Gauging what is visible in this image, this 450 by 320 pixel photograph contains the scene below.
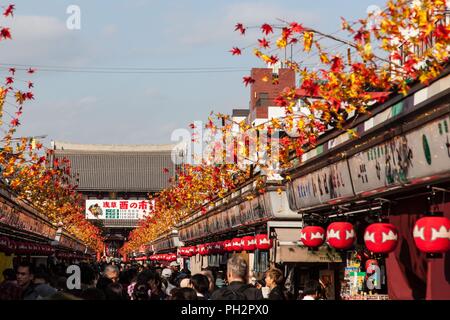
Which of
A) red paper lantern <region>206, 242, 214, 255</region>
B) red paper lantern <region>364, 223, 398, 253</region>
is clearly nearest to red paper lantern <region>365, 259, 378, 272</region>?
red paper lantern <region>364, 223, 398, 253</region>

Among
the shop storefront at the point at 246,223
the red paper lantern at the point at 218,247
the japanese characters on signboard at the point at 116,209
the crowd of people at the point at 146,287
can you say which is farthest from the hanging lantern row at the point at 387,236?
the japanese characters on signboard at the point at 116,209

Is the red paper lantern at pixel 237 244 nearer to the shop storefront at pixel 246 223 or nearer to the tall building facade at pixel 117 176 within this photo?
the shop storefront at pixel 246 223

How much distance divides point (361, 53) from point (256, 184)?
1243 centimetres

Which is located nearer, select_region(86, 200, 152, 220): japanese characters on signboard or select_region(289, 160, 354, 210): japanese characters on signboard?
select_region(289, 160, 354, 210): japanese characters on signboard

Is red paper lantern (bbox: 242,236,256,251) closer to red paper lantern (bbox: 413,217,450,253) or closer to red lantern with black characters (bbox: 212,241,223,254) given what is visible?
red lantern with black characters (bbox: 212,241,223,254)

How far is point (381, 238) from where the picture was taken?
36.2ft

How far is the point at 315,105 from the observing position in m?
13.9

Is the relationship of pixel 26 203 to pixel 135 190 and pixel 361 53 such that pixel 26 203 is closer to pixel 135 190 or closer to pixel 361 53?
pixel 361 53

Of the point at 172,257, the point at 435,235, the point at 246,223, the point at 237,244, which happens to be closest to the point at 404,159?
the point at 435,235

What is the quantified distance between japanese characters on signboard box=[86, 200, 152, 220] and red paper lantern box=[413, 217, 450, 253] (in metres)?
105

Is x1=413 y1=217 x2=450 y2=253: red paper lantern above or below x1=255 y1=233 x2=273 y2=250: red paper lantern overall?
below

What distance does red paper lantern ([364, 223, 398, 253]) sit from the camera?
435 inches

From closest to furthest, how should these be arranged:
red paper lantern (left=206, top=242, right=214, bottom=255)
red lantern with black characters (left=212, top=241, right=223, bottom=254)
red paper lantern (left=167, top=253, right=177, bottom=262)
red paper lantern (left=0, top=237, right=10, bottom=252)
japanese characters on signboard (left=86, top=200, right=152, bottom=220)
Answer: red paper lantern (left=0, top=237, right=10, bottom=252)
red lantern with black characters (left=212, top=241, right=223, bottom=254)
red paper lantern (left=206, top=242, right=214, bottom=255)
red paper lantern (left=167, top=253, right=177, bottom=262)
japanese characters on signboard (left=86, top=200, right=152, bottom=220)
